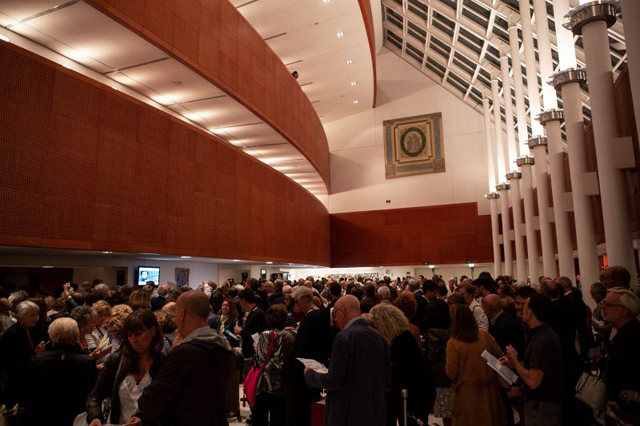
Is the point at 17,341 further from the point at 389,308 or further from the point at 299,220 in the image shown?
the point at 299,220

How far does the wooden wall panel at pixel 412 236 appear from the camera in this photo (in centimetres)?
2420

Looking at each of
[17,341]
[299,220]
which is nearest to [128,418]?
[17,341]

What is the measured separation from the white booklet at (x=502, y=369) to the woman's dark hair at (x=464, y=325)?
0.96ft

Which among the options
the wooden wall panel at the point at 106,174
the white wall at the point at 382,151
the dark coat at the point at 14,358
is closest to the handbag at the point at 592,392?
the dark coat at the point at 14,358

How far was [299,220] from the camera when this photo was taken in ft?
61.5

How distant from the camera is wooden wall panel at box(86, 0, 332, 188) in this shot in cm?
877

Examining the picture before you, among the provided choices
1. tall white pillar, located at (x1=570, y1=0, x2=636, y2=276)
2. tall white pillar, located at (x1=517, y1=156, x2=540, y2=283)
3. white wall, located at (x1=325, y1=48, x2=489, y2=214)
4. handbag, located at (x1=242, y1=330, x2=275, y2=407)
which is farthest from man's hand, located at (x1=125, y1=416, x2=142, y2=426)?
white wall, located at (x1=325, y1=48, x2=489, y2=214)

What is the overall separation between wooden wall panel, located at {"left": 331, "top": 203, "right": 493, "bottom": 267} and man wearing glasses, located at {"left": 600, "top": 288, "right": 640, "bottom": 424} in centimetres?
2161

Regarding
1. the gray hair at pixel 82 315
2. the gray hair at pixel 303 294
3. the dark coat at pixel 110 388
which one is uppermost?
the gray hair at pixel 303 294

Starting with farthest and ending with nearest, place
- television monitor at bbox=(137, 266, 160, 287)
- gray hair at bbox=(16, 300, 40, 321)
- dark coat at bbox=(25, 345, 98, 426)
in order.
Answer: television monitor at bbox=(137, 266, 160, 287)
gray hair at bbox=(16, 300, 40, 321)
dark coat at bbox=(25, 345, 98, 426)

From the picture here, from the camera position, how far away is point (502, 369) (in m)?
3.47

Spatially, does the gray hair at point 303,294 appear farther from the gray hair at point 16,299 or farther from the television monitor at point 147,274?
the television monitor at point 147,274

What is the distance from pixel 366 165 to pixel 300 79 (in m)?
8.03

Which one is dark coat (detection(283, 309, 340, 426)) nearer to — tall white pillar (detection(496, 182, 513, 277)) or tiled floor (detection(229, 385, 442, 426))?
tiled floor (detection(229, 385, 442, 426))
